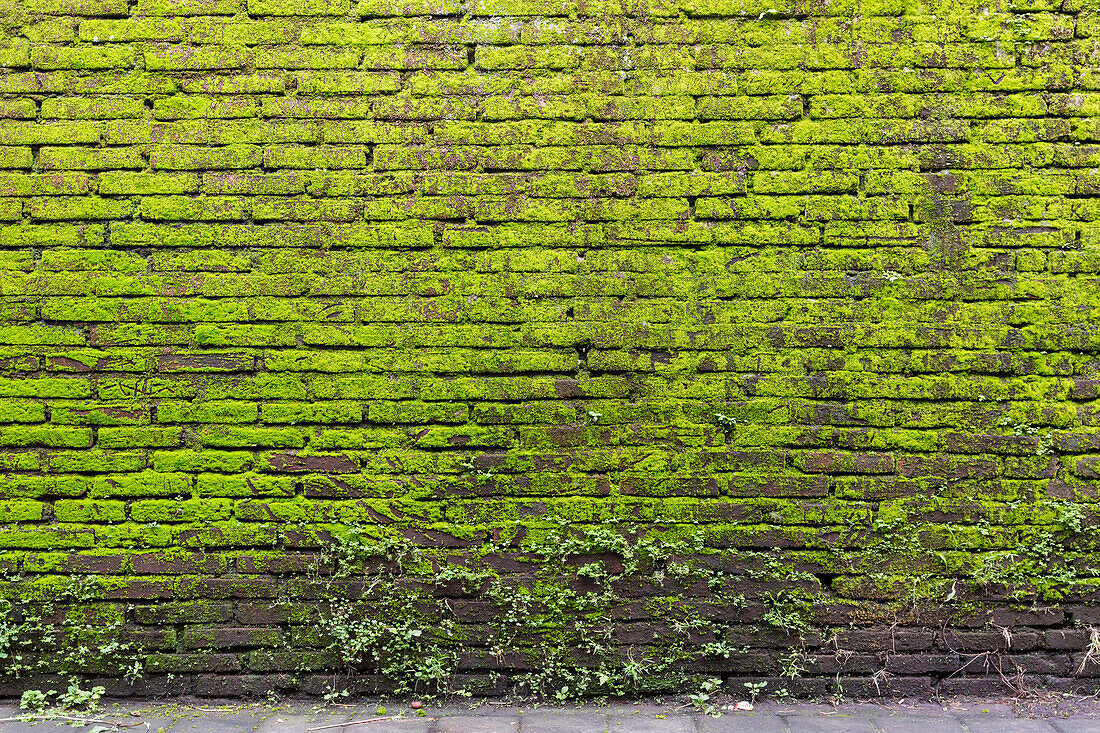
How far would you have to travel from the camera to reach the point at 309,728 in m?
2.87

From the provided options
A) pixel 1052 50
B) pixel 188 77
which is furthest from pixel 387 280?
pixel 1052 50

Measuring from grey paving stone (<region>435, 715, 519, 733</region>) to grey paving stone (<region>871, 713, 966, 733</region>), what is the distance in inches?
58.7

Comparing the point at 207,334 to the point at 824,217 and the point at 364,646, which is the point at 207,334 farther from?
the point at 824,217

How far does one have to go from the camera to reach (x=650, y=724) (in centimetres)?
289

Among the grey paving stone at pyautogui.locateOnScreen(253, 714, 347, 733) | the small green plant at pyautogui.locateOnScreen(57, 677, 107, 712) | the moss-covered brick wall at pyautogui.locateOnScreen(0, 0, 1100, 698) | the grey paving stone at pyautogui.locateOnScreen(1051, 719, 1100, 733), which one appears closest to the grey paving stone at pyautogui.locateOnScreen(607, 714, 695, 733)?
the moss-covered brick wall at pyautogui.locateOnScreen(0, 0, 1100, 698)

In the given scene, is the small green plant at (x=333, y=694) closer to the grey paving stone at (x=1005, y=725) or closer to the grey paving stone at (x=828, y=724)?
the grey paving stone at (x=828, y=724)

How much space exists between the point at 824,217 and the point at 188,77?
2.80 m

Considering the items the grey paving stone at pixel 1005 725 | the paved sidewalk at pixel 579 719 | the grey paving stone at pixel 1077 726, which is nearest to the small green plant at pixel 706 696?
the paved sidewalk at pixel 579 719

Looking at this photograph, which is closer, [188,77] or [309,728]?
[309,728]

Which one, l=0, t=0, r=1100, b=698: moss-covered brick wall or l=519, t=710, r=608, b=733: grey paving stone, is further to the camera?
l=0, t=0, r=1100, b=698: moss-covered brick wall

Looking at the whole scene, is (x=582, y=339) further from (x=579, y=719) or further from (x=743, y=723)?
(x=743, y=723)

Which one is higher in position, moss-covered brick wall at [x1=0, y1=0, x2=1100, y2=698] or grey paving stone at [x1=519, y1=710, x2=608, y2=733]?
moss-covered brick wall at [x1=0, y1=0, x2=1100, y2=698]

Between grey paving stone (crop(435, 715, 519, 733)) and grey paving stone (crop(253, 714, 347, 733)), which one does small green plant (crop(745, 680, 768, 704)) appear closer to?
grey paving stone (crop(435, 715, 519, 733))

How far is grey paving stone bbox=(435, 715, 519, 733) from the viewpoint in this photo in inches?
112
